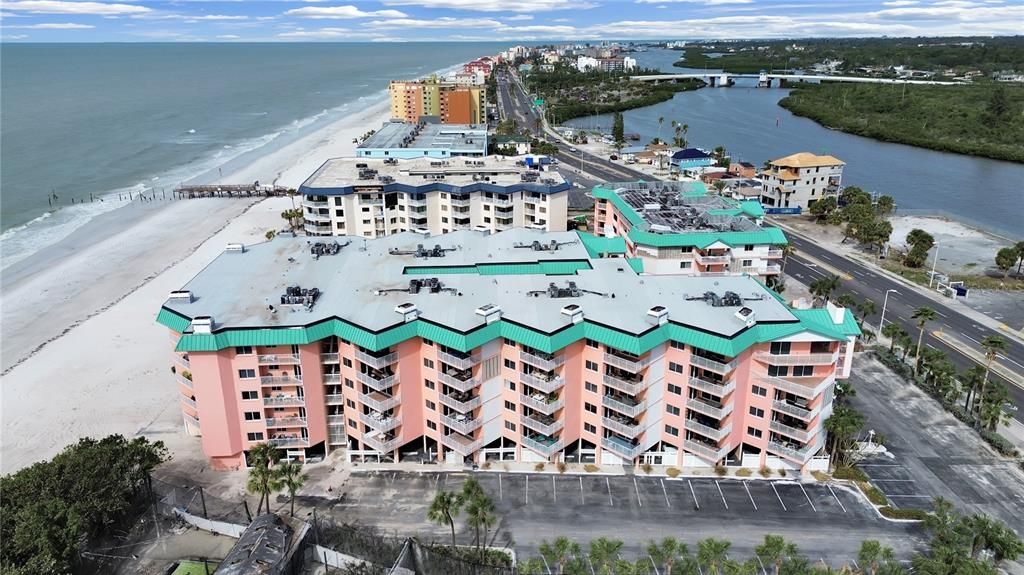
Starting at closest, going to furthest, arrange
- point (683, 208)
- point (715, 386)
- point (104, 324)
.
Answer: point (715, 386) → point (104, 324) → point (683, 208)

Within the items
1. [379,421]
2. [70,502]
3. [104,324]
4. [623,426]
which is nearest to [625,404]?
[623,426]

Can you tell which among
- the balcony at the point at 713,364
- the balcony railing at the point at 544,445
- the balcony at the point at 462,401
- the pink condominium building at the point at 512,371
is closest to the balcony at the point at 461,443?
the pink condominium building at the point at 512,371

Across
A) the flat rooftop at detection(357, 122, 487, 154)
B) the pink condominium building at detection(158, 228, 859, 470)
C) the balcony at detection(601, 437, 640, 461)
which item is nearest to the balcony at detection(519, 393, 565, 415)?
the pink condominium building at detection(158, 228, 859, 470)

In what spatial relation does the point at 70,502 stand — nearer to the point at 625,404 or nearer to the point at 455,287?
the point at 455,287

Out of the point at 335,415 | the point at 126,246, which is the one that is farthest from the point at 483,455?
the point at 126,246

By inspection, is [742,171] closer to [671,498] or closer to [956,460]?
[956,460]

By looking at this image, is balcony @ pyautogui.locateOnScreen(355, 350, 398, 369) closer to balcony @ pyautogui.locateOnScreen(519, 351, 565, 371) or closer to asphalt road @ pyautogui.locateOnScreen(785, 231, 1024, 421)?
balcony @ pyautogui.locateOnScreen(519, 351, 565, 371)

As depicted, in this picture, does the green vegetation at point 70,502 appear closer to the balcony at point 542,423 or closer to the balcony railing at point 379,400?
the balcony railing at point 379,400

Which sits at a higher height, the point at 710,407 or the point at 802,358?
the point at 802,358

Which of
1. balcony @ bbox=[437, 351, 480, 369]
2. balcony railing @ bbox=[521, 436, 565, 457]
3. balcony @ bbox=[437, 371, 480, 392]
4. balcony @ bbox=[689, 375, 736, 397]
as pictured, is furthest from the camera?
balcony railing @ bbox=[521, 436, 565, 457]
